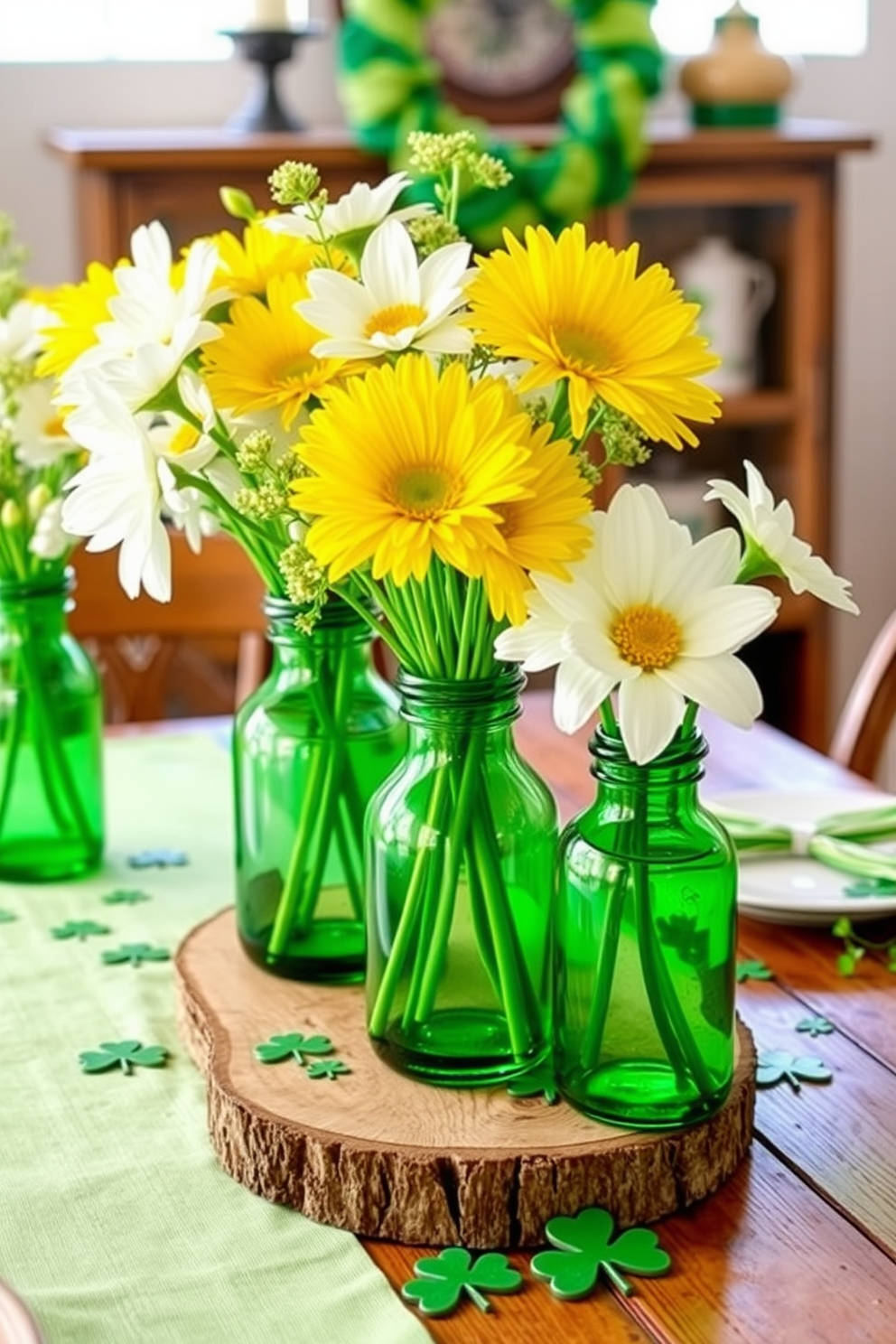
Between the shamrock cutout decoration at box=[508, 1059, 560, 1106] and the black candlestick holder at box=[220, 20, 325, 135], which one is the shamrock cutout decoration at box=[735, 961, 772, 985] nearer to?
the shamrock cutout decoration at box=[508, 1059, 560, 1106]

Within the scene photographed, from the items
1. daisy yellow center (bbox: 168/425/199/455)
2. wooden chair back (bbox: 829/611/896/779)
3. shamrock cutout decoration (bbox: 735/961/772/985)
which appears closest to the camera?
daisy yellow center (bbox: 168/425/199/455)

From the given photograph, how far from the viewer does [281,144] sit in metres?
2.73

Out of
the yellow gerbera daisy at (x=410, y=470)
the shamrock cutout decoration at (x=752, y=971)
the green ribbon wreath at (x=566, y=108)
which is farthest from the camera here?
the green ribbon wreath at (x=566, y=108)

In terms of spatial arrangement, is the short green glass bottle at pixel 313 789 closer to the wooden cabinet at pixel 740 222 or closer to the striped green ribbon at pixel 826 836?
the striped green ribbon at pixel 826 836

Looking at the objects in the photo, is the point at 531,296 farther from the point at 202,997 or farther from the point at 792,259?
the point at 792,259

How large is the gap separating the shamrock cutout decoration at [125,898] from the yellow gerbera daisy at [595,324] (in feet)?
2.00

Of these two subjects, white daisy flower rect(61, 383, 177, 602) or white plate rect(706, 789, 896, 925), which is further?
white plate rect(706, 789, 896, 925)

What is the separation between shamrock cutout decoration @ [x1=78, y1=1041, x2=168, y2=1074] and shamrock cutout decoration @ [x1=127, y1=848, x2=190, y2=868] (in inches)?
11.9

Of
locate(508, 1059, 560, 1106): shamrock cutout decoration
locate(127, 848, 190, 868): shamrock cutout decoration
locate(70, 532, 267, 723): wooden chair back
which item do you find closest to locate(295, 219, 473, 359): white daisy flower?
locate(508, 1059, 560, 1106): shamrock cutout decoration

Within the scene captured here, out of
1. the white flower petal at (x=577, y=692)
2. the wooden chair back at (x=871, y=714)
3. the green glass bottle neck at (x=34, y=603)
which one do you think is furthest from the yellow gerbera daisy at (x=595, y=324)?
the wooden chair back at (x=871, y=714)

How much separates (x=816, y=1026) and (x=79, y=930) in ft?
1.57

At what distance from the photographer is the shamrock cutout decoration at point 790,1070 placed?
1073 mm

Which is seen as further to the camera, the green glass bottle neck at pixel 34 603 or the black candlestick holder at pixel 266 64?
the black candlestick holder at pixel 266 64

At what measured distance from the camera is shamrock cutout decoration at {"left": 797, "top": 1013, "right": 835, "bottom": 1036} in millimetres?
1138
